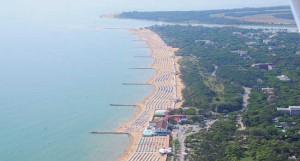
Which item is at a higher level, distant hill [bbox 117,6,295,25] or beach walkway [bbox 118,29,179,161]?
distant hill [bbox 117,6,295,25]

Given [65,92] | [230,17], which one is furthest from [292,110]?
[230,17]

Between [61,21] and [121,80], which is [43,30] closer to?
[61,21]

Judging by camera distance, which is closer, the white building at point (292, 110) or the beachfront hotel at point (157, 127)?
the beachfront hotel at point (157, 127)

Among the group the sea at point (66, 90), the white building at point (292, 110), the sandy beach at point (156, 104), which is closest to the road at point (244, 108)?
the white building at point (292, 110)

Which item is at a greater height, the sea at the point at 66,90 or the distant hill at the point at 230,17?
the distant hill at the point at 230,17

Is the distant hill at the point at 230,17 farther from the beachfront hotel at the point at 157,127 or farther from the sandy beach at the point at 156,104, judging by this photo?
the beachfront hotel at the point at 157,127

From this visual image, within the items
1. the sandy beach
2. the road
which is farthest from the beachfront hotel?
the road

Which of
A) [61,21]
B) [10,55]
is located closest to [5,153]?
[10,55]

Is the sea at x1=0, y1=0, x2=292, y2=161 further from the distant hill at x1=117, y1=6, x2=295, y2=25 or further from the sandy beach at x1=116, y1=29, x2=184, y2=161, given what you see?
the distant hill at x1=117, y1=6, x2=295, y2=25

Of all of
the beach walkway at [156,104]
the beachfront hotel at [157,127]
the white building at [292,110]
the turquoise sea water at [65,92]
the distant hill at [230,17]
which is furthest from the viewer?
the distant hill at [230,17]
